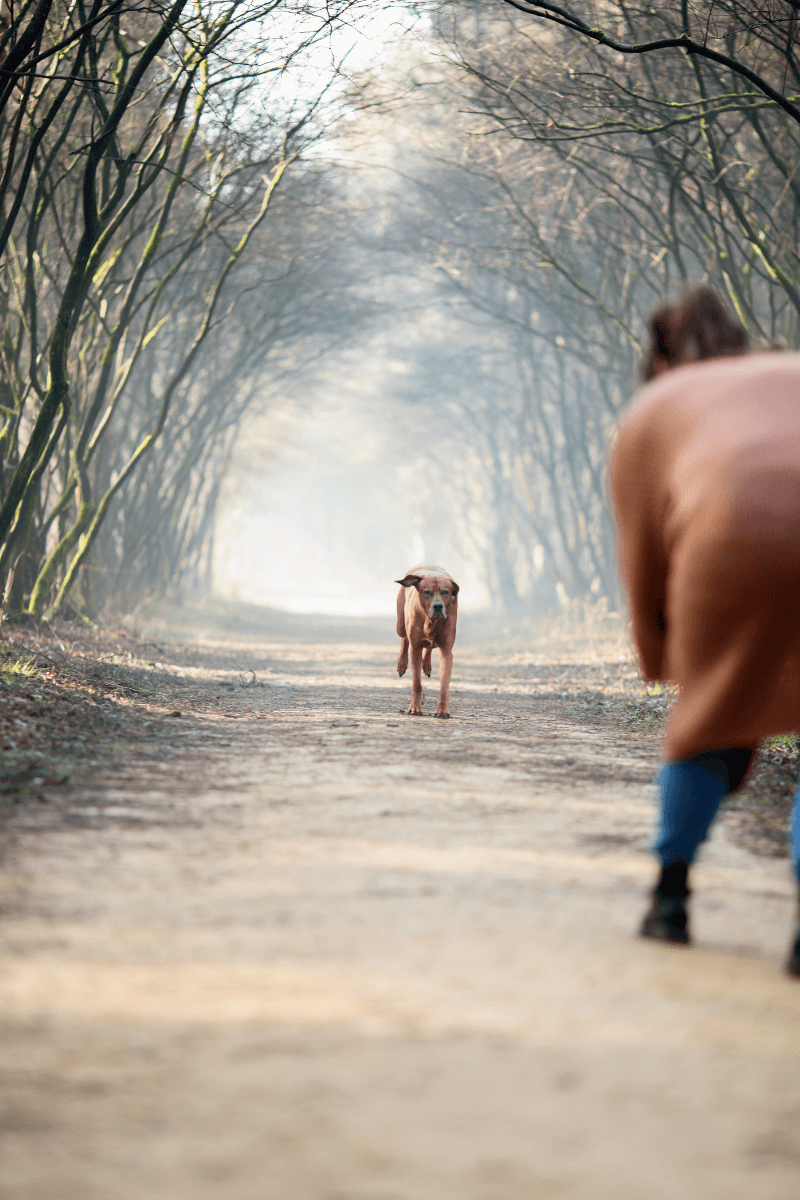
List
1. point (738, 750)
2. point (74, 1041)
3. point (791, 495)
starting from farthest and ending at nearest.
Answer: point (738, 750), point (791, 495), point (74, 1041)

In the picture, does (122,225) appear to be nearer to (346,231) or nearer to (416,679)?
(346,231)

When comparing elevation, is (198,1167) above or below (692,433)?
below

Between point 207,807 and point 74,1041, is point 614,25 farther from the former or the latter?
point 74,1041

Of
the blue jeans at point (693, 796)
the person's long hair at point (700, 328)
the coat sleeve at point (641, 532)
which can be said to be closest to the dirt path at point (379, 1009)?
the blue jeans at point (693, 796)

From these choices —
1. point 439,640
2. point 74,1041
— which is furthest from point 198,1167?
point 439,640

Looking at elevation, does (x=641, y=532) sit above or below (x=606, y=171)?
below

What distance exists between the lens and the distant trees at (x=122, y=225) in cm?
998

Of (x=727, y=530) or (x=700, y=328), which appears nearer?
(x=727, y=530)

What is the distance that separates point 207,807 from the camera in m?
4.78

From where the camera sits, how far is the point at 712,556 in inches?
112

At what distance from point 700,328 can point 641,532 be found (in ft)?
2.13

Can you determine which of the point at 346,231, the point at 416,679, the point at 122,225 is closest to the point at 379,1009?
the point at 416,679

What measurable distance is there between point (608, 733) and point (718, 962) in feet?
18.0

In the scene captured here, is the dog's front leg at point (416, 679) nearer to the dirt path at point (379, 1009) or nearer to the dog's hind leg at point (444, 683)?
the dog's hind leg at point (444, 683)
